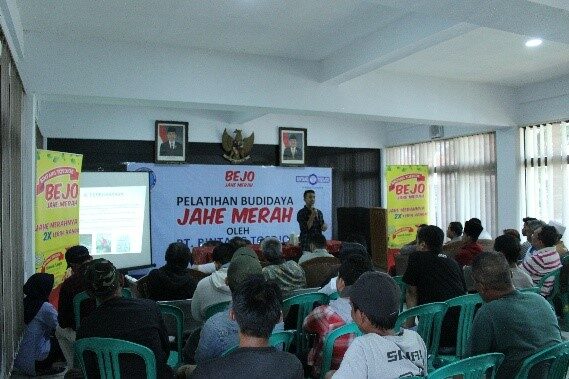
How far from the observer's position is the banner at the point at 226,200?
8.03 m

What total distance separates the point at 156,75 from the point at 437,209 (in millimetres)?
5715

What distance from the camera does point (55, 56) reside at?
487 centimetres

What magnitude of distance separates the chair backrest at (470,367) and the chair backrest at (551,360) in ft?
0.38

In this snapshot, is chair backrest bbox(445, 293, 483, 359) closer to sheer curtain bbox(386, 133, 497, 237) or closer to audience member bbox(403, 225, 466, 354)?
audience member bbox(403, 225, 466, 354)

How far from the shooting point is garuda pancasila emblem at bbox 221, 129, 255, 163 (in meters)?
8.66

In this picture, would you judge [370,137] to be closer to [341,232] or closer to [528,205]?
[341,232]

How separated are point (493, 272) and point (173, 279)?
2301mm

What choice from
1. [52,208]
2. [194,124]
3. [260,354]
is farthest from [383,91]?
[260,354]

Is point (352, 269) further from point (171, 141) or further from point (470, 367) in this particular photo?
point (171, 141)

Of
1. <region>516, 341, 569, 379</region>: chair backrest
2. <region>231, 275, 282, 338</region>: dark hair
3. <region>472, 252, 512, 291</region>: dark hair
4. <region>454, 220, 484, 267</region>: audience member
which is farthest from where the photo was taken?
<region>454, 220, 484, 267</region>: audience member

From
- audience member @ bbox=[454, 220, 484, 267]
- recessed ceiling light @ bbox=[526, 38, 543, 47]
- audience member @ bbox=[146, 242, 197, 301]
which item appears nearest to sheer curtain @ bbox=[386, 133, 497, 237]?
recessed ceiling light @ bbox=[526, 38, 543, 47]

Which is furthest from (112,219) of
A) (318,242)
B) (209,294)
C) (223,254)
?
(209,294)

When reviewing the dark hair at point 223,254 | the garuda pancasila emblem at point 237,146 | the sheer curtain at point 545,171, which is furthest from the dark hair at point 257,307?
the garuda pancasila emblem at point 237,146

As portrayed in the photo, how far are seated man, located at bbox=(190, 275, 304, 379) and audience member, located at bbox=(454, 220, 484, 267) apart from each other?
10.7 feet
